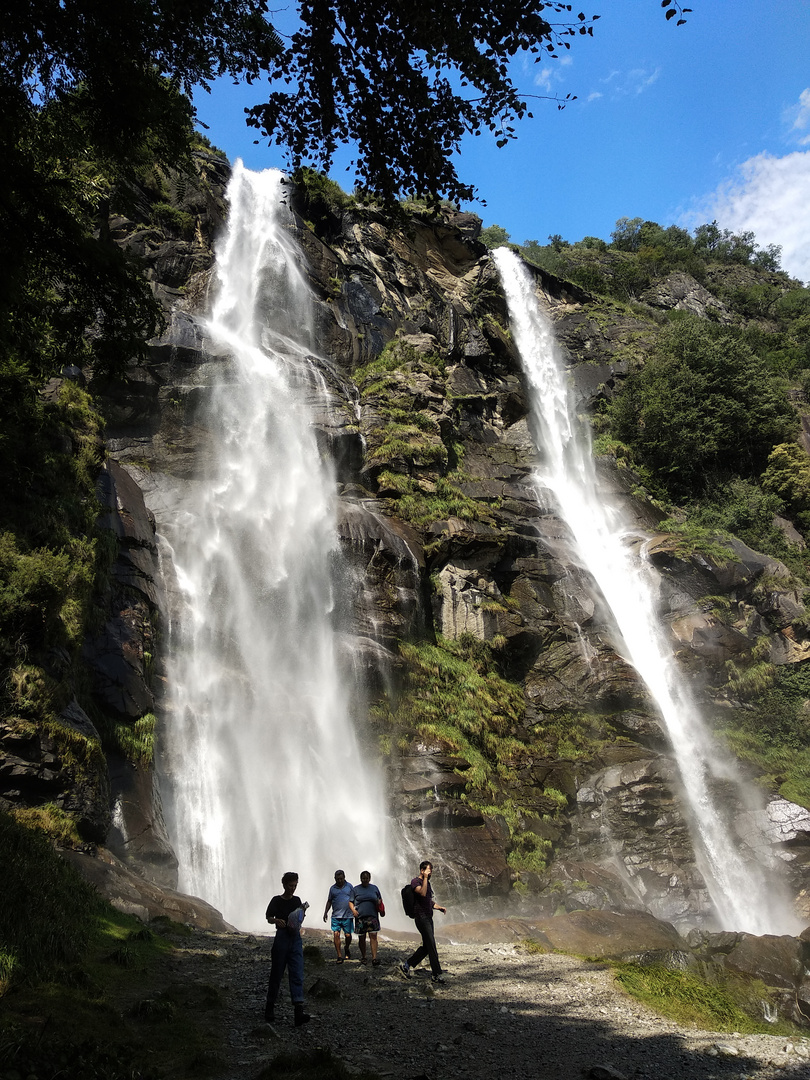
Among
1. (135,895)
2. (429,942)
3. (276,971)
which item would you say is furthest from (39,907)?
(429,942)

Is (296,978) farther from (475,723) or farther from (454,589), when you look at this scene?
(454,589)

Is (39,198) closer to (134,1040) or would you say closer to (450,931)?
(134,1040)

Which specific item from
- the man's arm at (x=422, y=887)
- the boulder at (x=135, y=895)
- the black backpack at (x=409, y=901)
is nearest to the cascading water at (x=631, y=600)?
the man's arm at (x=422, y=887)

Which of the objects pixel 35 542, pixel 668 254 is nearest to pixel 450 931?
pixel 35 542

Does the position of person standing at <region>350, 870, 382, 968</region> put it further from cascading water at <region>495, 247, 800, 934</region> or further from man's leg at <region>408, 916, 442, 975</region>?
cascading water at <region>495, 247, 800, 934</region>

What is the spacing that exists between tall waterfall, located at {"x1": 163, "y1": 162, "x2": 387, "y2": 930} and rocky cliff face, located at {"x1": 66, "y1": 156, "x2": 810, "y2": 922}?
0.78m

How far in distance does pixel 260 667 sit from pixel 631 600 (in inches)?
546

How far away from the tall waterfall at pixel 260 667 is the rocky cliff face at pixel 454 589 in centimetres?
78

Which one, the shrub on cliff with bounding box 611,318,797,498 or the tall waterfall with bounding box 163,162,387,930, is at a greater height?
the shrub on cliff with bounding box 611,318,797,498

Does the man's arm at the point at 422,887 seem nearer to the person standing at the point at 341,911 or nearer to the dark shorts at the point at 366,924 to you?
the dark shorts at the point at 366,924

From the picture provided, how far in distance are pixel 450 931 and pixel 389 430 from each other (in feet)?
56.5

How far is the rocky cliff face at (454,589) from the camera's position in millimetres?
14719

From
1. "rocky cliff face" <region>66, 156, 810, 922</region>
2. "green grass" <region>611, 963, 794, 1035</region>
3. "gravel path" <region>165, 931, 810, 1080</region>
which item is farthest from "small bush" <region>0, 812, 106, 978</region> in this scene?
"green grass" <region>611, 963, 794, 1035</region>

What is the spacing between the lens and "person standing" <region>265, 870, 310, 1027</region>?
17.3 feet
